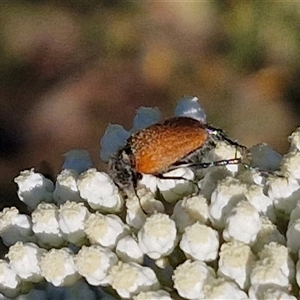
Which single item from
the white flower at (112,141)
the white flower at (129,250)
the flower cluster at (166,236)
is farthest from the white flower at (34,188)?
the white flower at (129,250)

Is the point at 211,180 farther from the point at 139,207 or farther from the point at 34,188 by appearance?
the point at 34,188

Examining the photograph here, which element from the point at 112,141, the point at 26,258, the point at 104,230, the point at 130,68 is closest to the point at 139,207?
the point at 104,230

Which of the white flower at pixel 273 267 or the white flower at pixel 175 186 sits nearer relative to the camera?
the white flower at pixel 273 267

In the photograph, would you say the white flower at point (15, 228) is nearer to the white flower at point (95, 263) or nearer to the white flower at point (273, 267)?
the white flower at point (95, 263)

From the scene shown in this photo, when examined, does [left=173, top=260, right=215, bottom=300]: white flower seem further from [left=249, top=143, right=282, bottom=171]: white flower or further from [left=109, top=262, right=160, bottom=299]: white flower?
[left=249, top=143, right=282, bottom=171]: white flower

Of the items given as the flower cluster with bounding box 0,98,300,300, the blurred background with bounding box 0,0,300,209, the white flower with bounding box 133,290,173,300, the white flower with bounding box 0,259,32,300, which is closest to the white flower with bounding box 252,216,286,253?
the flower cluster with bounding box 0,98,300,300
